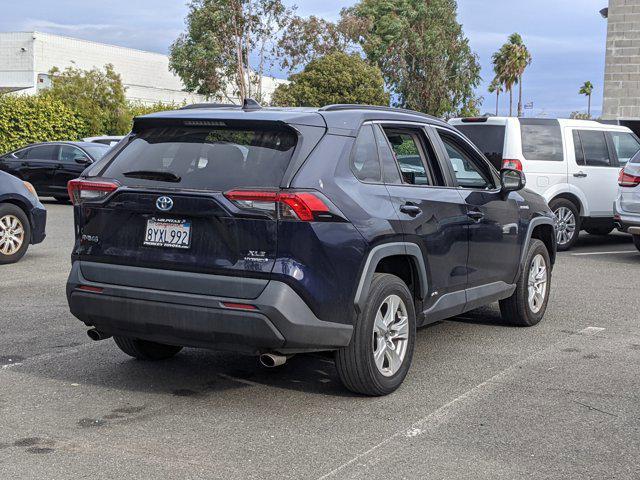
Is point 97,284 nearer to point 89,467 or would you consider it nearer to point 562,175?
point 89,467

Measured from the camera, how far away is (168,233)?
5488 mm

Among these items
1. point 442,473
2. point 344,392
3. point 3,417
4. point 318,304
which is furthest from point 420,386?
point 3,417

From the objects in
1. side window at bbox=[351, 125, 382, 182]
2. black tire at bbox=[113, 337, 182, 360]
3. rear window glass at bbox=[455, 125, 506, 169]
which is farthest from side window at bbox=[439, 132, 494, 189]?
rear window glass at bbox=[455, 125, 506, 169]

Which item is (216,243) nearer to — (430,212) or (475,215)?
(430,212)

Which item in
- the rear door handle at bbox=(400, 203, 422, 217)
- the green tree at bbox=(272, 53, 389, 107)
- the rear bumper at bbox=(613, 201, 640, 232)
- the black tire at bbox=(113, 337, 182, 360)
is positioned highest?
the green tree at bbox=(272, 53, 389, 107)

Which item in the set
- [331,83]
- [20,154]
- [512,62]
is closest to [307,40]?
[331,83]

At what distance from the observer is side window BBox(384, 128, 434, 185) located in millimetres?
6320

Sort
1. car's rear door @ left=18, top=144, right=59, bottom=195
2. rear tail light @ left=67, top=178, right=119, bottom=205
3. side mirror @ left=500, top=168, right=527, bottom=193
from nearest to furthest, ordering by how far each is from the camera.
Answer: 1. rear tail light @ left=67, top=178, right=119, bottom=205
2. side mirror @ left=500, top=168, right=527, bottom=193
3. car's rear door @ left=18, top=144, right=59, bottom=195

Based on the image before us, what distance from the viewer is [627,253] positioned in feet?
46.9

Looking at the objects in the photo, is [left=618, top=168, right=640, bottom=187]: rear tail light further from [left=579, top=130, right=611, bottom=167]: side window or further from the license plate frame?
the license plate frame

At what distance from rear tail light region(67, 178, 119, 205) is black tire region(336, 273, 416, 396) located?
168 cm

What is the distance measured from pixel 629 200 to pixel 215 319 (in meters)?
9.49

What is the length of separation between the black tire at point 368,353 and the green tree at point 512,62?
295 ft

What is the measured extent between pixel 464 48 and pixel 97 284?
59.3 metres
